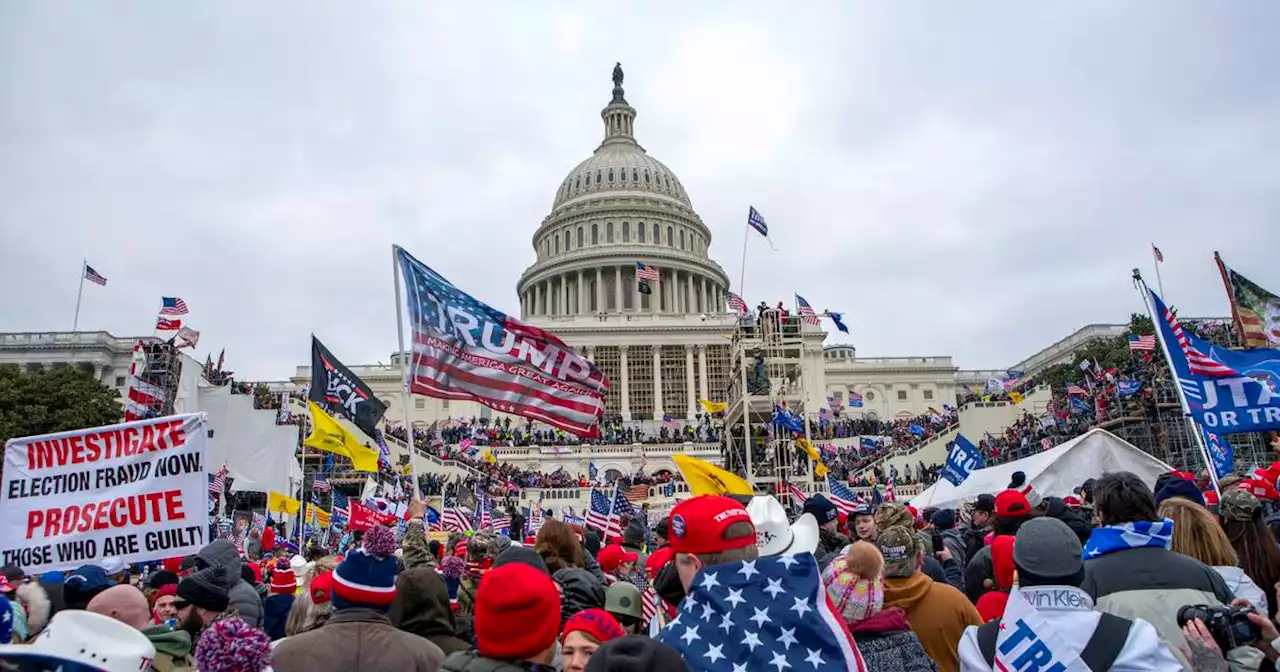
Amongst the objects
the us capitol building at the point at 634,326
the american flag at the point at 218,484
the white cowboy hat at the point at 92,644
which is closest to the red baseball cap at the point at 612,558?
the white cowboy hat at the point at 92,644

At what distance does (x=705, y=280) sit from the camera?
90.2 m

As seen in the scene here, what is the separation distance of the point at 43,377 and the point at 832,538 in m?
43.6

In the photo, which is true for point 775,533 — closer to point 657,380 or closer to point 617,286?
point 657,380

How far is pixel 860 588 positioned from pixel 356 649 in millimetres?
2318

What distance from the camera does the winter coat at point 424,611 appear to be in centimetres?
486

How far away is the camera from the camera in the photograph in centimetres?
312

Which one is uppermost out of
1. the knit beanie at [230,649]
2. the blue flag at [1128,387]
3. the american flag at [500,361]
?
the blue flag at [1128,387]

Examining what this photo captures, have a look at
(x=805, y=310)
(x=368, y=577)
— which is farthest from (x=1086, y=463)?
(x=805, y=310)

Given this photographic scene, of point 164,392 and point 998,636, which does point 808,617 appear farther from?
point 164,392

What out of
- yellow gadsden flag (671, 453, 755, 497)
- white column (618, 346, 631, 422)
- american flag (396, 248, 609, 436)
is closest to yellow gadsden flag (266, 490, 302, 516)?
american flag (396, 248, 609, 436)

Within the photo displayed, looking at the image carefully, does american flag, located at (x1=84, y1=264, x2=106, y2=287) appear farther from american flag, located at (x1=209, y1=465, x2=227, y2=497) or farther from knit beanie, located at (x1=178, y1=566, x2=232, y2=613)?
knit beanie, located at (x1=178, y1=566, x2=232, y2=613)

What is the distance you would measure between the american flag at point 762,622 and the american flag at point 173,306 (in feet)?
122

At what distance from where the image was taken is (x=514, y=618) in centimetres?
349

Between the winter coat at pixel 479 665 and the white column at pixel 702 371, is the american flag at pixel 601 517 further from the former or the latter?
the white column at pixel 702 371
